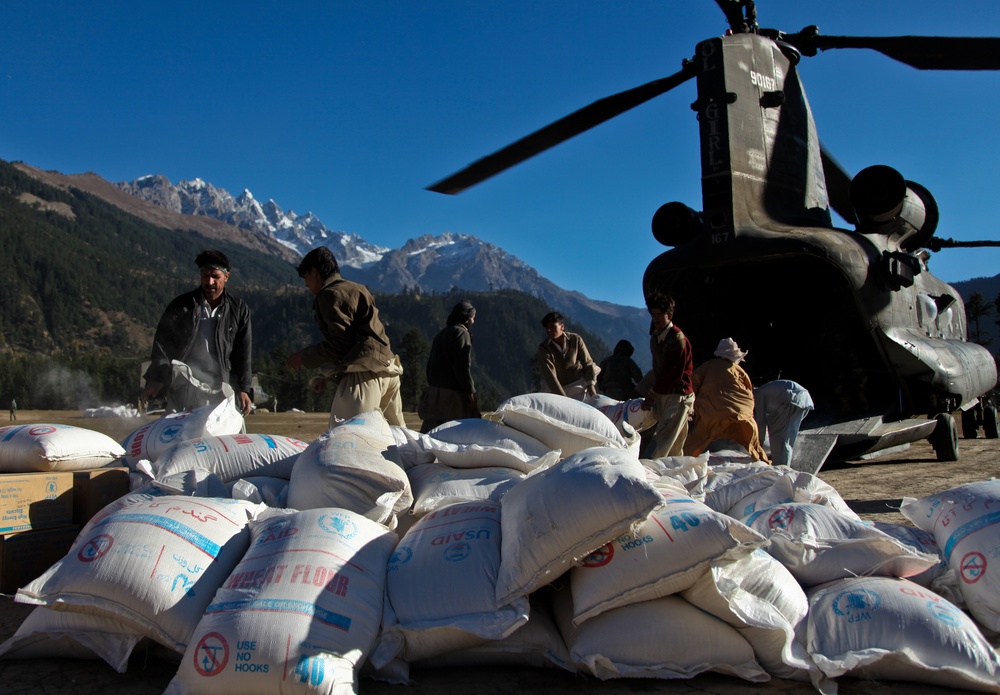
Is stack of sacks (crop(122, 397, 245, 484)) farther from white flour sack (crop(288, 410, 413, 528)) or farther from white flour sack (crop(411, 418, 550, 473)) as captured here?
white flour sack (crop(411, 418, 550, 473))

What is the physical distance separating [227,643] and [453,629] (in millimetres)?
625

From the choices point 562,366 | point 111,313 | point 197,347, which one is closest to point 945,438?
point 562,366

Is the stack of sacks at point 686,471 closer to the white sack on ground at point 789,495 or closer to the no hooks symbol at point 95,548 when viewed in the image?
the white sack on ground at point 789,495

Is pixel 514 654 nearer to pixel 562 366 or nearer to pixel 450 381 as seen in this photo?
pixel 450 381

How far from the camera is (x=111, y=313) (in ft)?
298

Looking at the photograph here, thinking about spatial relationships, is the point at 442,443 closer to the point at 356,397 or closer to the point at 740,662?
the point at 356,397

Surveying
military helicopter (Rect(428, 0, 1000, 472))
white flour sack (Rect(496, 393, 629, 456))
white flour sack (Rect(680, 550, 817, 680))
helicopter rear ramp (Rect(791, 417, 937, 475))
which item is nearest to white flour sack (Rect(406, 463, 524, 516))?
white flour sack (Rect(496, 393, 629, 456))

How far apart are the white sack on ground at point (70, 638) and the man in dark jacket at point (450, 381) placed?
11.2 ft

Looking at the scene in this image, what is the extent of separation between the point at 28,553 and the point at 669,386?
144 inches

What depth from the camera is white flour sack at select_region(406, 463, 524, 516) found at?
9.86 ft

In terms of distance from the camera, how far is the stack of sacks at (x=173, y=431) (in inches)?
149

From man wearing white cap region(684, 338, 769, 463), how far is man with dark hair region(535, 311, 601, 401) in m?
1.39

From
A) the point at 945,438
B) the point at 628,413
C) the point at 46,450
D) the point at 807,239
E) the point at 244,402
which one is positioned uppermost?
the point at 807,239

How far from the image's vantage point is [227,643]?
203 cm
